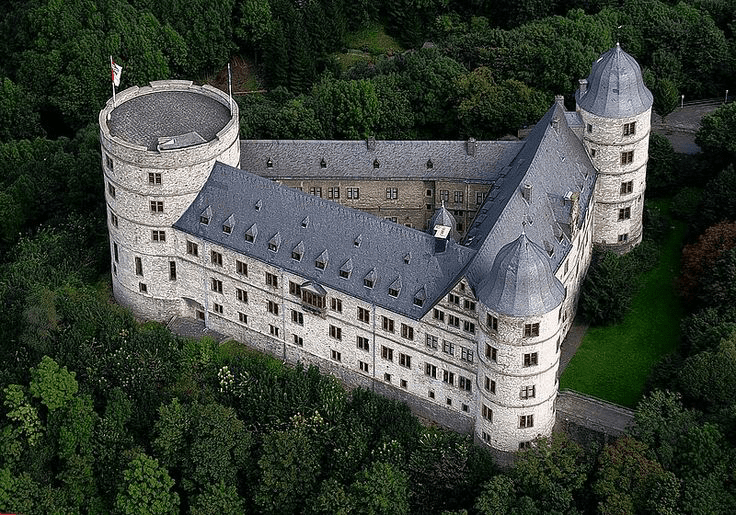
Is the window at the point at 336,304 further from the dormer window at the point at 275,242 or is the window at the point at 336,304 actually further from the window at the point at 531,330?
the window at the point at 531,330

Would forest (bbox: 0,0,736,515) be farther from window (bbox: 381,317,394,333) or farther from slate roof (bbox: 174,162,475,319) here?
slate roof (bbox: 174,162,475,319)

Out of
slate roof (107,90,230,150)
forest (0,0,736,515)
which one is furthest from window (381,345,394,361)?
slate roof (107,90,230,150)

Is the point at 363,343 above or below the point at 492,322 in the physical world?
below

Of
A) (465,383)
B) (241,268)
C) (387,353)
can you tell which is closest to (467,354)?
(465,383)

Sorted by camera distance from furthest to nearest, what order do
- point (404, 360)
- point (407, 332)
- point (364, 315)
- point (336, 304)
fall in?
point (336, 304)
point (404, 360)
point (364, 315)
point (407, 332)

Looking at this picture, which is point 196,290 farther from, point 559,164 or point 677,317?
point 677,317

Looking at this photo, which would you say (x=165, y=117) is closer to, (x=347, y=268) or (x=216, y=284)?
(x=216, y=284)
